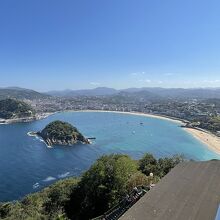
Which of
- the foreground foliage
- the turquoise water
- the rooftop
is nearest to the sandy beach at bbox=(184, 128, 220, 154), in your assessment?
the turquoise water

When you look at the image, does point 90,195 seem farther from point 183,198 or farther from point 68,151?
point 68,151

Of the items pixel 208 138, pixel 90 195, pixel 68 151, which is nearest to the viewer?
pixel 90 195

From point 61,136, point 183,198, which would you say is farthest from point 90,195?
point 61,136

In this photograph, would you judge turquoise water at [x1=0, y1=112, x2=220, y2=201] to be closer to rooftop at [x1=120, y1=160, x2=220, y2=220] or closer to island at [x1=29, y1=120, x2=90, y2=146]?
island at [x1=29, y1=120, x2=90, y2=146]

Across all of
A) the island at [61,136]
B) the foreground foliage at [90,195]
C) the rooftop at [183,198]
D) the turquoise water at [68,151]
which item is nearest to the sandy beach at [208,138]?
the turquoise water at [68,151]

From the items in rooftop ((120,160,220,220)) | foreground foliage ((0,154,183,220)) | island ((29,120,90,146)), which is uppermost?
rooftop ((120,160,220,220))

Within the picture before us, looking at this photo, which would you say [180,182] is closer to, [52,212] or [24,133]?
[52,212]
